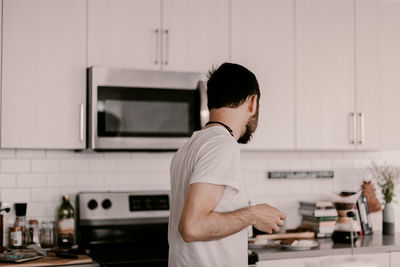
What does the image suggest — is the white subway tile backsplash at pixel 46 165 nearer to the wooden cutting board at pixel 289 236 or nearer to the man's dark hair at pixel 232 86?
the wooden cutting board at pixel 289 236

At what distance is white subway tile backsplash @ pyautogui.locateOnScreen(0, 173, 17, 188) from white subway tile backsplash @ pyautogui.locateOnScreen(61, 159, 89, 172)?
29cm

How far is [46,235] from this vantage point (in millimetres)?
3150

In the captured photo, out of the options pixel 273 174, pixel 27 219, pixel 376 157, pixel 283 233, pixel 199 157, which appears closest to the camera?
pixel 199 157

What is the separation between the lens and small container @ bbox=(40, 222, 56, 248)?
123 inches

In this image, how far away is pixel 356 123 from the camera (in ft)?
11.9

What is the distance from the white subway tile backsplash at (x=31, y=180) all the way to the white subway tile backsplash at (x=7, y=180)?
0.03 metres

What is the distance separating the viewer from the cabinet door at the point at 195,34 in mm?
3207

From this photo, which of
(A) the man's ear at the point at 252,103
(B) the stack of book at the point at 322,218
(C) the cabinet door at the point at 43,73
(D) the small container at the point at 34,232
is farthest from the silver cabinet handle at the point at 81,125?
(B) the stack of book at the point at 322,218

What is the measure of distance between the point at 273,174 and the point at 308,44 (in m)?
0.94

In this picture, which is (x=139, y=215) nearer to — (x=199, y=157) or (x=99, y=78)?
(x=99, y=78)

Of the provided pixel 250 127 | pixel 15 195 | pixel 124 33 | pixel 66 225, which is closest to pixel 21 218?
pixel 15 195

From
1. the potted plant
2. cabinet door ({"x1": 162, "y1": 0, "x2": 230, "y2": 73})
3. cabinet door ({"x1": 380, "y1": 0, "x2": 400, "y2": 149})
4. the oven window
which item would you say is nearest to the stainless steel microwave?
the oven window

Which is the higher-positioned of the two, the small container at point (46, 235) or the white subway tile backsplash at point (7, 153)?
the white subway tile backsplash at point (7, 153)

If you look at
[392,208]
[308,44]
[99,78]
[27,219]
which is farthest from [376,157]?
[27,219]
